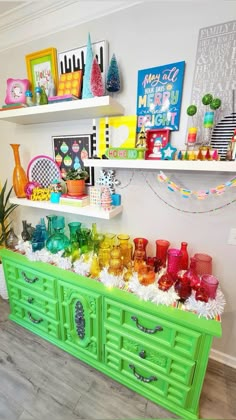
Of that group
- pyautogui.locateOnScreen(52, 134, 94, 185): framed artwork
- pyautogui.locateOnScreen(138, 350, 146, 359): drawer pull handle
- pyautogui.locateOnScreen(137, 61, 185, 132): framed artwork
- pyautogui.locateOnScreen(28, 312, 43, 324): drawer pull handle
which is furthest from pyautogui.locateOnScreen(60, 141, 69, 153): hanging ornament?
pyautogui.locateOnScreen(138, 350, 146, 359): drawer pull handle

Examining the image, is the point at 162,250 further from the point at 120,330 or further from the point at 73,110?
the point at 73,110

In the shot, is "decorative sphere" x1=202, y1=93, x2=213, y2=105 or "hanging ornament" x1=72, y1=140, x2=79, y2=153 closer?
"decorative sphere" x1=202, y1=93, x2=213, y2=105

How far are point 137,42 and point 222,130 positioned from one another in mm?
717

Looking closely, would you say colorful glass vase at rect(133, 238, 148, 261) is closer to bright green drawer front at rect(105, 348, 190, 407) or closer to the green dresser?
the green dresser

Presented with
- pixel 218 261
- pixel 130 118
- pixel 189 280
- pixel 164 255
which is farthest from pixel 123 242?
pixel 130 118

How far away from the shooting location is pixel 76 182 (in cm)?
132

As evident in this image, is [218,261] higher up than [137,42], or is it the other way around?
[137,42]

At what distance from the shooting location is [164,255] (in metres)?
1.24

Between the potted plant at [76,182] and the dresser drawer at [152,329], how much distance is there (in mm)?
729

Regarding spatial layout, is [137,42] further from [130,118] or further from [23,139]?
[23,139]

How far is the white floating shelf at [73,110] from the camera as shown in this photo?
1.05 meters

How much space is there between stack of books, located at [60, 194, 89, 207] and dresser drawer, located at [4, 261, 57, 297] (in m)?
0.52

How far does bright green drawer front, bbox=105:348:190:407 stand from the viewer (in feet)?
3.38

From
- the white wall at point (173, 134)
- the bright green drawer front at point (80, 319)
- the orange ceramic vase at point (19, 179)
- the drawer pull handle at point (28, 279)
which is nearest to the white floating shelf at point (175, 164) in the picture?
the white wall at point (173, 134)
